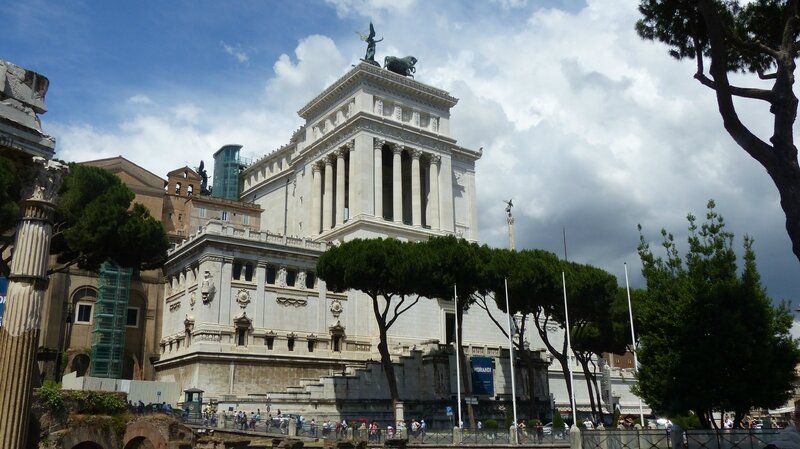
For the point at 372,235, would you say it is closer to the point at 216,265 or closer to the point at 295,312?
the point at 295,312

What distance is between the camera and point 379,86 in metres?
70.5

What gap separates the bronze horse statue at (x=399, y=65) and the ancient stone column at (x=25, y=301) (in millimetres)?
65107

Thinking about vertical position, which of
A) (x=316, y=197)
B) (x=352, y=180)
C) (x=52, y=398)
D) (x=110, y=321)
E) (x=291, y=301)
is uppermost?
(x=352, y=180)

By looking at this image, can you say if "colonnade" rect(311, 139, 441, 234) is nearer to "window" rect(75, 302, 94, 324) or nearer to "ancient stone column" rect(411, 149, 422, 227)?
"ancient stone column" rect(411, 149, 422, 227)

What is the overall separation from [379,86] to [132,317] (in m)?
32.8

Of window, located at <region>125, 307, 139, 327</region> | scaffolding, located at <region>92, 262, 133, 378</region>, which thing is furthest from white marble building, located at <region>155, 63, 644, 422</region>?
scaffolding, located at <region>92, 262, 133, 378</region>

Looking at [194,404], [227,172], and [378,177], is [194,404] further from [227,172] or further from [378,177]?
[227,172]

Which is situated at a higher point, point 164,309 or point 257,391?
point 164,309

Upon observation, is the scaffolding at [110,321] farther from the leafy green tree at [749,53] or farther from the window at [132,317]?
the leafy green tree at [749,53]

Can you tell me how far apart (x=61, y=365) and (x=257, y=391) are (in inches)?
657

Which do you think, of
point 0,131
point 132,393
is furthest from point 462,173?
point 0,131

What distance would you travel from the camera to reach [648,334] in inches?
1147

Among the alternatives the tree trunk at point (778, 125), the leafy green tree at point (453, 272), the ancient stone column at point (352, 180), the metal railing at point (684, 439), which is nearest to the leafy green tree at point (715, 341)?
the metal railing at point (684, 439)

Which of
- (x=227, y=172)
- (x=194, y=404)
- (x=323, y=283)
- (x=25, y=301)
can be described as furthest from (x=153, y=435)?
(x=227, y=172)
